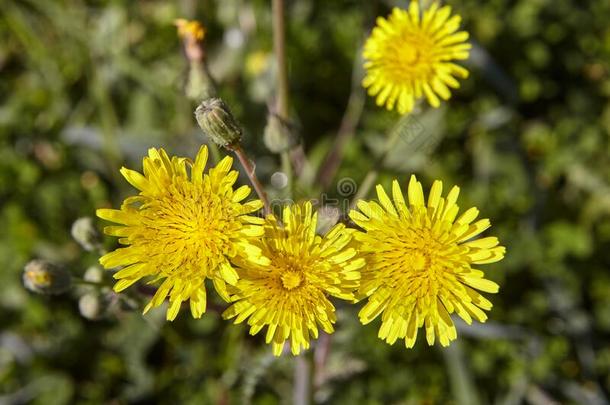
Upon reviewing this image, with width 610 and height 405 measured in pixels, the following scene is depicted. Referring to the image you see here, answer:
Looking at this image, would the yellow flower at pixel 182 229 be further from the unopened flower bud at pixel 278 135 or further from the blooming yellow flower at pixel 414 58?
the blooming yellow flower at pixel 414 58

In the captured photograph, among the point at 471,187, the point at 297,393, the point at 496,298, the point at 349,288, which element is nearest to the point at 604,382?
the point at 496,298

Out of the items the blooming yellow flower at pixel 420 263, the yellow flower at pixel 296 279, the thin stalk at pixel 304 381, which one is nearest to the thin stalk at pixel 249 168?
the yellow flower at pixel 296 279

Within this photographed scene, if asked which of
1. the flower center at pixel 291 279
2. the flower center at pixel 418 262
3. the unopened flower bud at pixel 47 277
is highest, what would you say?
the flower center at pixel 418 262

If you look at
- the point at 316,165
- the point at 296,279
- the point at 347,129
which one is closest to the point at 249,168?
the point at 296,279

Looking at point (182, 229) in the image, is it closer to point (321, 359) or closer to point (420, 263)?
point (420, 263)

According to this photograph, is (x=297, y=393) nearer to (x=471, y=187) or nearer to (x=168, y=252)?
(x=168, y=252)
